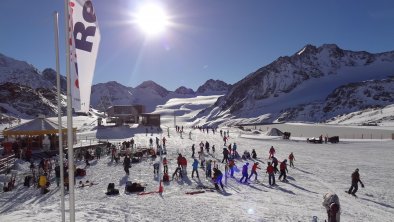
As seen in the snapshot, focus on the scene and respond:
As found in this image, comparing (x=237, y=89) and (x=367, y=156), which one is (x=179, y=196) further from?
(x=237, y=89)

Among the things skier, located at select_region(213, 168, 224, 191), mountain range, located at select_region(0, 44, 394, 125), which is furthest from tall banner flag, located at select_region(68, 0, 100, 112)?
mountain range, located at select_region(0, 44, 394, 125)

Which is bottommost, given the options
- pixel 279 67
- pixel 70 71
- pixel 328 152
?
pixel 328 152

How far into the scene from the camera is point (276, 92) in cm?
17300

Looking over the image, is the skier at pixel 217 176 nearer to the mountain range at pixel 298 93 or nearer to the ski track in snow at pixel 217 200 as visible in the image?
the ski track in snow at pixel 217 200

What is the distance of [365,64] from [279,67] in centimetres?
4900

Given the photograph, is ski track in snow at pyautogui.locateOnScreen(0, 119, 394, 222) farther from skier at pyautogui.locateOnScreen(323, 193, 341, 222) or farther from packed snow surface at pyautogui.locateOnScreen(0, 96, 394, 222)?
skier at pyautogui.locateOnScreen(323, 193, 341, 222)

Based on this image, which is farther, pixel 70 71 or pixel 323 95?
pixel 323 95

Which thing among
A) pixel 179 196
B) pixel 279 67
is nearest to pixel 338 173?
pixel 179 196

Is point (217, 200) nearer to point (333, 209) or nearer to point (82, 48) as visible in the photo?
point (333, 209)

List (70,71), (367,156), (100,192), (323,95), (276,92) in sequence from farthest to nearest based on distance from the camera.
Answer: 1. (276,92)
2. (323,95)
3. (367,156)
4. (100,192)
5. (70,71)

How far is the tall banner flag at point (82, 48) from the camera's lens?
7.28 metres

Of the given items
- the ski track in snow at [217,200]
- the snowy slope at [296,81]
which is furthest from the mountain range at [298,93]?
the ski track in snow at [217,200]

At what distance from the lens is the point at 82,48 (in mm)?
7504

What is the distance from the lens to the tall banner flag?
23.9 ft
